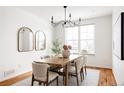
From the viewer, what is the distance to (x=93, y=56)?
509cm

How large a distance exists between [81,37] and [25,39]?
9.29ft

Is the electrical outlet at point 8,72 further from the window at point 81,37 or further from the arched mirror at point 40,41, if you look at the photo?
the window at point 81,37

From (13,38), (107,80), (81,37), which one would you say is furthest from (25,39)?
(107,80)

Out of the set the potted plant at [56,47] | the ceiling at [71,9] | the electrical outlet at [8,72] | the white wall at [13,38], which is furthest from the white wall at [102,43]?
the electrical outlet at [8,72]

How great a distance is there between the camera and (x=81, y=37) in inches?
216

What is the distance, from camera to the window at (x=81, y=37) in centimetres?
525

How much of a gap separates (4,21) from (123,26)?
130 inches

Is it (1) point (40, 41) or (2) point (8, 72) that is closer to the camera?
(2) point (8, 72)

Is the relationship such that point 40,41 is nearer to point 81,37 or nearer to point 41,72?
point 81,37

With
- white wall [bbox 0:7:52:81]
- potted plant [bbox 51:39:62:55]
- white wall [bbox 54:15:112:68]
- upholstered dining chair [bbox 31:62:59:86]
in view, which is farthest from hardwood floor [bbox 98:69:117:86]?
white wall [bbox 0:7:52:81]

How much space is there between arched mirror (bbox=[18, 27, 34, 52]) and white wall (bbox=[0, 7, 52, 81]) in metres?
0.16

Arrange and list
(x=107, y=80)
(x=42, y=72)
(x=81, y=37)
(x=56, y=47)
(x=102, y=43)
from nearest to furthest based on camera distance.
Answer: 1. (x=42, y=72)
2. (x=107, y=80)
3. (x=102, y=43)
4. (x=81, y=37)
5. (x=56, y=47)
